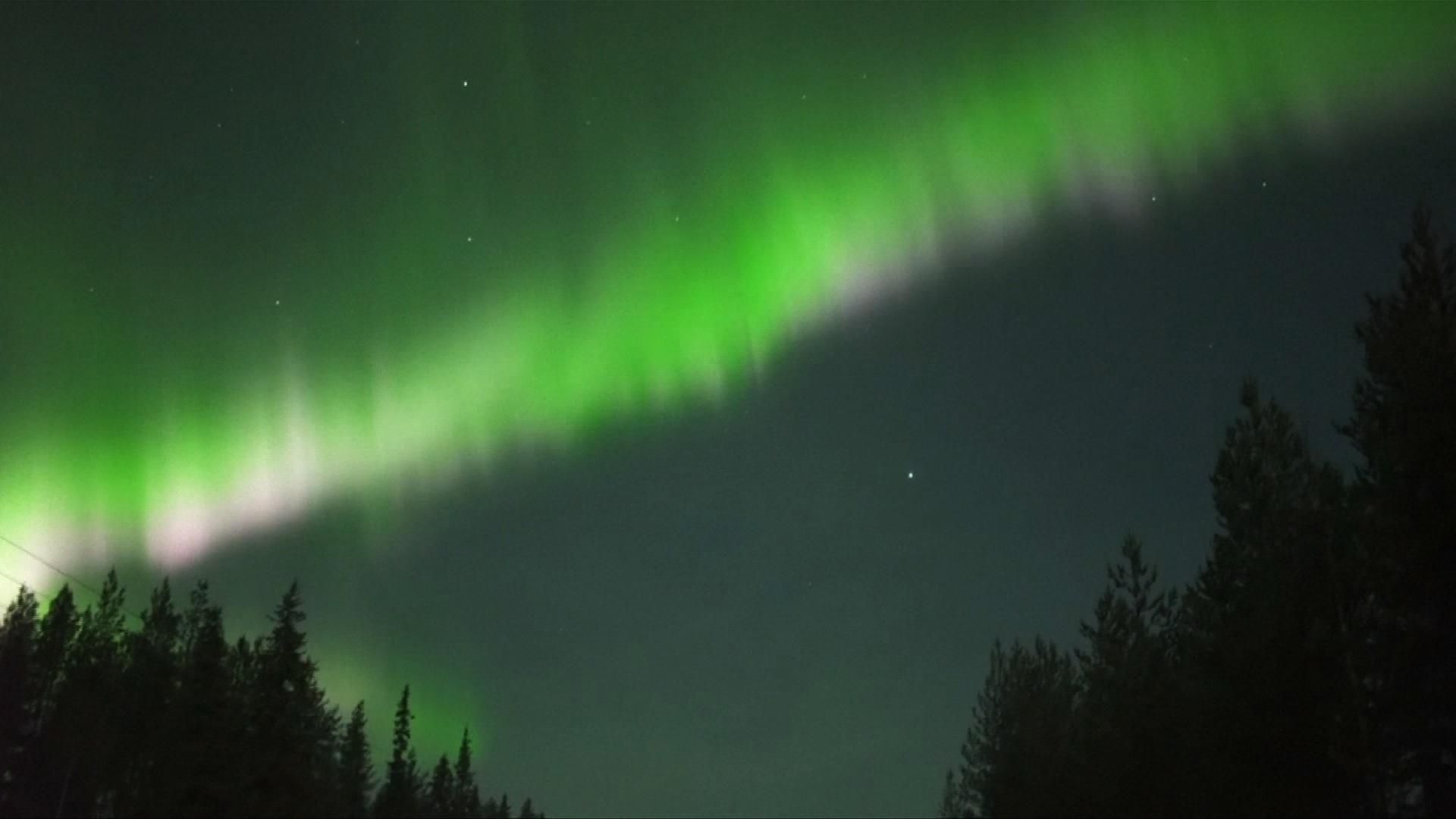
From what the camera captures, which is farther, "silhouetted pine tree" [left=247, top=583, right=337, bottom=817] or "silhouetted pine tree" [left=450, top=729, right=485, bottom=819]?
"silhouetted pine tree" [left=450, top=729, right=485, bottom=819]

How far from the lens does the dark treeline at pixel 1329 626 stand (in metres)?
18.7

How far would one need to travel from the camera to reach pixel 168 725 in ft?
194

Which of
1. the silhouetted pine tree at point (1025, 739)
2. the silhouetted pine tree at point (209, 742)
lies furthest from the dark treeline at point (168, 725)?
the silhouetted pine tree at point (1025, 739)

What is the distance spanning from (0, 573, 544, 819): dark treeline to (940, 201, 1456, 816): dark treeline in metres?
30.8

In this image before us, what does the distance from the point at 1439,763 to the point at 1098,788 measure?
15299 millimetres

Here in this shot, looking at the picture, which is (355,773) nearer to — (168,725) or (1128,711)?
(168,725)

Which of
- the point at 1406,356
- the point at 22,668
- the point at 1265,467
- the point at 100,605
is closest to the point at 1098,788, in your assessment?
the point at 1265,467

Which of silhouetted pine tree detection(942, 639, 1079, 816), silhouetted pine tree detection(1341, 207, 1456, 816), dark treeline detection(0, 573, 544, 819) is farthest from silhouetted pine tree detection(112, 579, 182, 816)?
silhouetted pine tree detection(1341, 207, 1456, 816)

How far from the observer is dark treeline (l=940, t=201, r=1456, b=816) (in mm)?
18703

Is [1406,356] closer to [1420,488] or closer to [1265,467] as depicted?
[1420,488]

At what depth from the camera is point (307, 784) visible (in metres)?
46.2

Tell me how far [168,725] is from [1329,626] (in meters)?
55.6

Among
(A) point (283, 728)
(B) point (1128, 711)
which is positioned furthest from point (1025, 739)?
(A) point (283, 728)

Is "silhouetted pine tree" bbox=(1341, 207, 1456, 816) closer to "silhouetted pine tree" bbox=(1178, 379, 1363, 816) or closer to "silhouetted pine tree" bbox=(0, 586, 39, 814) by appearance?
"silhouetted pine tree" bbox=(1178, 379, 1363, 816)
